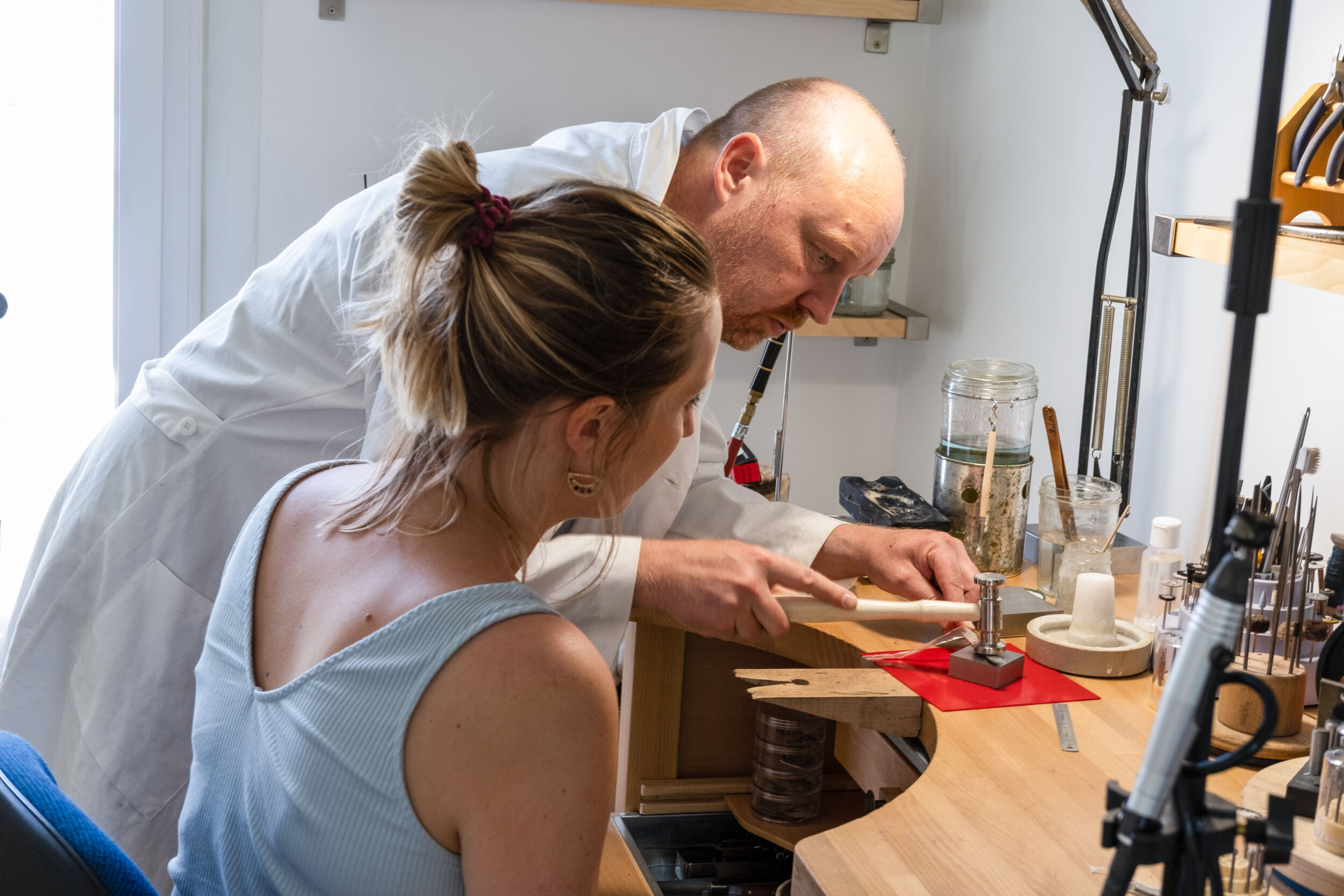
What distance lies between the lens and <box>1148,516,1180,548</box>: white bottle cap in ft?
4.74

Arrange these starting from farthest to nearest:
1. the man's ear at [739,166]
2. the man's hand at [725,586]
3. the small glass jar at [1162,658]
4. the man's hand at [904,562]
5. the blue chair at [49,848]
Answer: the man's ear at [739,166]
the man's hand at [904,562]
the man's hand at [725,586]
the small glass jar at [1162,658]
the blue chair at [49,848]

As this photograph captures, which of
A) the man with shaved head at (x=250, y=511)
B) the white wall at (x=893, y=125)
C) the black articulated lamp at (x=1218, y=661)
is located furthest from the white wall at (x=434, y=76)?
the black articulated lamp at (x=1218, y=661)

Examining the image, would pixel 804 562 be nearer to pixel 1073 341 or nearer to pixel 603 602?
pixel 603 602

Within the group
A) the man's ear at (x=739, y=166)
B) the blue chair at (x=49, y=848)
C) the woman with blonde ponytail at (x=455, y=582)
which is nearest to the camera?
the blue chair at (x=49, y=848)

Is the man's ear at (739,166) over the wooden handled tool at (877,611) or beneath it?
over

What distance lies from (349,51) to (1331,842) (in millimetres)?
2252

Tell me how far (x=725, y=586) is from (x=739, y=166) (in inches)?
23.0

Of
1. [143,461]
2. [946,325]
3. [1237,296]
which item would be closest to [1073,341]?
[946,325]

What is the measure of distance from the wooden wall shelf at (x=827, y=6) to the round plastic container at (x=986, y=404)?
109 centimetres

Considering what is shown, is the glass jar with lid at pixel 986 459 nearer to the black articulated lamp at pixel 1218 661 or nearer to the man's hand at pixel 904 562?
the man's hand at pixel 904 562

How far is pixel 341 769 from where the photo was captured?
2.70 feet

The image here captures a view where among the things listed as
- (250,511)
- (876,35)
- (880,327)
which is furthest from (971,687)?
(876,35)

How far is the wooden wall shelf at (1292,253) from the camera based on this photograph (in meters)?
1.08

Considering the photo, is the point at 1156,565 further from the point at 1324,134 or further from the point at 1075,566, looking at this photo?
the point at 1324,134
